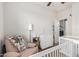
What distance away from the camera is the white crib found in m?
1.04

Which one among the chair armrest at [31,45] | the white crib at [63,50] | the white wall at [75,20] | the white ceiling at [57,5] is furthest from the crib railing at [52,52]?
the white ceiling at [57,5]

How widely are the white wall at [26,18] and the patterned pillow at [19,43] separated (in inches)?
2.8

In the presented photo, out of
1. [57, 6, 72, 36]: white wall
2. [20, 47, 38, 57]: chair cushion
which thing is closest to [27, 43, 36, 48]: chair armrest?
[20, 47, 38, 57]: chair cushion

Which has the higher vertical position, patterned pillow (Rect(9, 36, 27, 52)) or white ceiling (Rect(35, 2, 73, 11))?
white ceiling (Rect(35, 2, 73, 11))

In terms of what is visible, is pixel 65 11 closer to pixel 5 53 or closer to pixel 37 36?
pixel 37 36

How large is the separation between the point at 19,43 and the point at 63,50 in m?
0.56

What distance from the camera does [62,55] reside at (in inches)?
43.6

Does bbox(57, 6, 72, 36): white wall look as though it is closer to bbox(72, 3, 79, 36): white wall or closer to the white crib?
bbox(72, 3, 79, 36): white wall

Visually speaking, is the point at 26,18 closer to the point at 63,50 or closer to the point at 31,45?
the point at 31,45

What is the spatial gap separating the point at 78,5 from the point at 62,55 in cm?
63

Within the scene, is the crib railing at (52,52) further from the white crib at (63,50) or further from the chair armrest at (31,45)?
the chair armrest at (31,45)

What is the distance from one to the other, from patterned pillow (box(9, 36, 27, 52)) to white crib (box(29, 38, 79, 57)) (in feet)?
0.52

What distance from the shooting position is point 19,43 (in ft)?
3.45

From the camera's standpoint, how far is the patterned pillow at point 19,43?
1017mm
